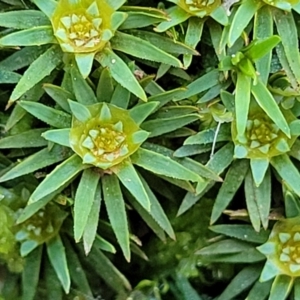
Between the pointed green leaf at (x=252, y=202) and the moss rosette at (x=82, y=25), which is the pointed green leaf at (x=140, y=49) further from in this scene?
the pointed green leaf at (x=252, y=202)

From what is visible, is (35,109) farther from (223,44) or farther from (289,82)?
(289,82)

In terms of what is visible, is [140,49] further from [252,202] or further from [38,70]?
[252,202]

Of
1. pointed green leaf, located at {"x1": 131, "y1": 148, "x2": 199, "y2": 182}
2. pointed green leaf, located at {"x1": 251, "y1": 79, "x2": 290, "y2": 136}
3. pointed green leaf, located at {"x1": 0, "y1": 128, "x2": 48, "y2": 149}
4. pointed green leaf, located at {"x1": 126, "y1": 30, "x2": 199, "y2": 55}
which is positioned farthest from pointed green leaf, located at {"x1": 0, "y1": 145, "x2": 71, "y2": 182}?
pointed green leaf, located at {"x1": 251, "y1": 79, "x2": 290, "y2": 136}

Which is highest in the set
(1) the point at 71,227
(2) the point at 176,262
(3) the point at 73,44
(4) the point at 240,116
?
(3) the point at 73,44

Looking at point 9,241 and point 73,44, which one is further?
point 9,241

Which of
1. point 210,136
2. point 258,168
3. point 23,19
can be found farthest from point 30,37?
point 258,168

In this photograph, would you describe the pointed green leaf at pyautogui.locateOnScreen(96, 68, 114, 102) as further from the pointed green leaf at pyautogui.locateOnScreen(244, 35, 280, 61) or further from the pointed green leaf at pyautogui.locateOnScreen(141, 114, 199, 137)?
the pointed green leaf at pyautogui.locateOnScreen(244, 35, 280, 61)

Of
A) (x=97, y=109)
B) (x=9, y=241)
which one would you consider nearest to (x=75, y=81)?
(x=97, y=109)
